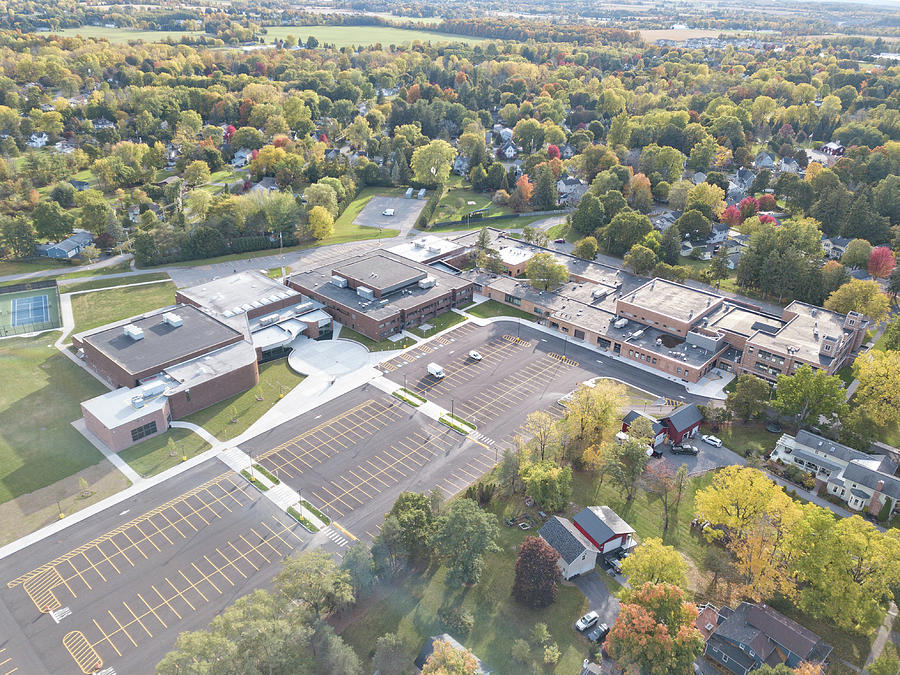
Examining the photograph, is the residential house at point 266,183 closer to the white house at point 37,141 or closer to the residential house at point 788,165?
the white house at point 37,141

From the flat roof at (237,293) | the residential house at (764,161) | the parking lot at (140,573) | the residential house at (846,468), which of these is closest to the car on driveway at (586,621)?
the parking lot at (140,573)

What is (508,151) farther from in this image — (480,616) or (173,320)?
(480,616)

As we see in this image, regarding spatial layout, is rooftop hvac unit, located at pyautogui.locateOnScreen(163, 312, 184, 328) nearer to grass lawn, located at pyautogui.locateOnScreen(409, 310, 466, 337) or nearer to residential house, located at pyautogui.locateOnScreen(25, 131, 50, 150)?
grass lawn, located at pyautogui.locateOnScreen(409, 310, 466, 337)

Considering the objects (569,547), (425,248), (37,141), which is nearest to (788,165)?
(425,248)

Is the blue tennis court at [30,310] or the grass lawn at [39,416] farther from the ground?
the grass lawn at [39,416]

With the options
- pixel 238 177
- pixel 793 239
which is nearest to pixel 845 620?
pixel 793 239
